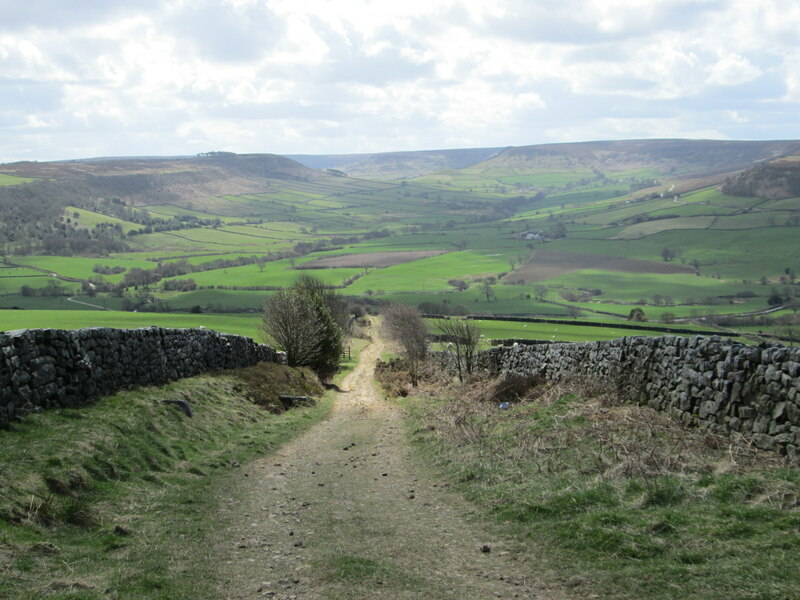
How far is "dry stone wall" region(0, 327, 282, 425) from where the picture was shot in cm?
1274

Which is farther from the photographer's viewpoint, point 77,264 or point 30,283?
point 77,264

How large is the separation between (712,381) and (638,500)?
3.96 meters

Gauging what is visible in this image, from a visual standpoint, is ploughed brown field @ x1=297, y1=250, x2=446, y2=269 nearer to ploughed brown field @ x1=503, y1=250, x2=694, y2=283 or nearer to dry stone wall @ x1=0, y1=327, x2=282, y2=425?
ploughed brown field @ x1=503, y1=250, x2=694, y2=283

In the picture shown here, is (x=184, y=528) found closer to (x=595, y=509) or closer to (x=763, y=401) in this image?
(x=595, y=509)

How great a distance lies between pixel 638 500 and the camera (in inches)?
362

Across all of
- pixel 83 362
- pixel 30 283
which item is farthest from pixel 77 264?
pixel 83 362

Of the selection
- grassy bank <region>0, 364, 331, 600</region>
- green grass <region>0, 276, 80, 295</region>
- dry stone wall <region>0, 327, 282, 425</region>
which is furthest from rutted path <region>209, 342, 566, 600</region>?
green grass <region>0, 276, 80, 295</region>

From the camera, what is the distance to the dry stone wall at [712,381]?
1038 cm

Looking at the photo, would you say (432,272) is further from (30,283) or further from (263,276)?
(30,283)

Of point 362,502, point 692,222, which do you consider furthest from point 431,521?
point 692,222

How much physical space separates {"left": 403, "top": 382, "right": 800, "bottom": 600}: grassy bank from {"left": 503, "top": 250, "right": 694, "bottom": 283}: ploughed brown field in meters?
136

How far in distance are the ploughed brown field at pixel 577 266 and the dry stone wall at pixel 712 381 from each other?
133167 millimetres

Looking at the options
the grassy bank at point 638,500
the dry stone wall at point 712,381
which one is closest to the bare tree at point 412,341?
the dry stone wall at point 712,381

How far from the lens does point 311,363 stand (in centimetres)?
4528
